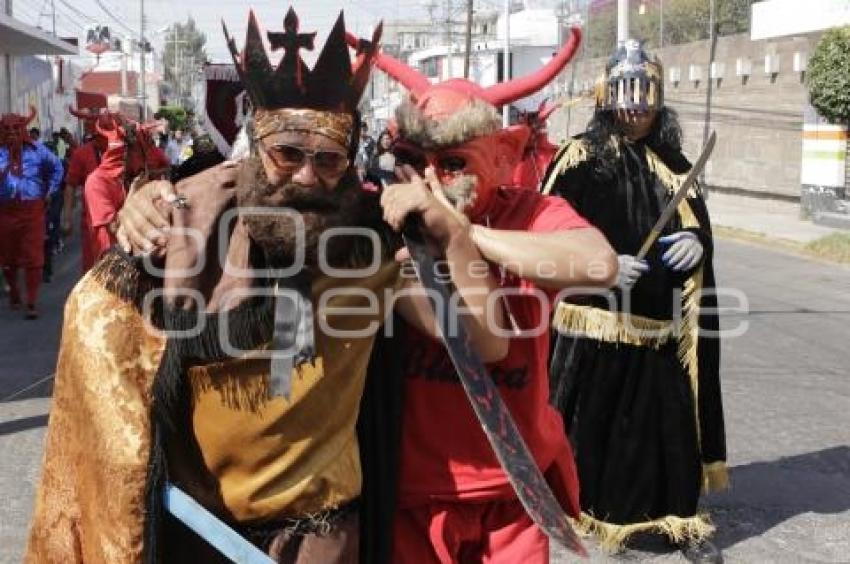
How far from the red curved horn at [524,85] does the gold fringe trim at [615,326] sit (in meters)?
1.90

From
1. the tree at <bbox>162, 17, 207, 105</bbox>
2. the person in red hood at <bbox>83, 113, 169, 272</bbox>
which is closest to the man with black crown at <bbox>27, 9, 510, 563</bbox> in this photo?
the person in red hood at <bbox>83, 113, 169, 272</bbox>

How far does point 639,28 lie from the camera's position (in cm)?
6831

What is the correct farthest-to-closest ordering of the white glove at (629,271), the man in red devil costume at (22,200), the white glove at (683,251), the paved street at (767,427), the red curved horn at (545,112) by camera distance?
1. the man in red devil costume at (22,200)
2. the red curved horn at (545,112)
3. the paved street at (767,427)
4. the white glove at (683,251)
5. the white glove at (629,271)

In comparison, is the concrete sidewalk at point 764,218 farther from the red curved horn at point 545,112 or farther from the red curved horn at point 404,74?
the red curved horn at point 404,74

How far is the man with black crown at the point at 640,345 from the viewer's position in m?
4.87

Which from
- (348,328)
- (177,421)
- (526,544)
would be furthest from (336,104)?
(526,544)

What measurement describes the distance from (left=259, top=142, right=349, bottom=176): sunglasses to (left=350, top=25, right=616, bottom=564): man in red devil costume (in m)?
0.34

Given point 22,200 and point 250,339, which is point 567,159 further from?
point 22,200

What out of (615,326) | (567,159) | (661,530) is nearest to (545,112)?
(567,159)

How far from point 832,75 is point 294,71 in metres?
18.3

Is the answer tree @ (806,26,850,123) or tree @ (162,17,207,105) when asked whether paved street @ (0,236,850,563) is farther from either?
tree @ (162,17,207,105)

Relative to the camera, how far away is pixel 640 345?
5008 millimetres

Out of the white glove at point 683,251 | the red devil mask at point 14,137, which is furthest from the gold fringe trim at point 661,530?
the red devil mask at point 14,137

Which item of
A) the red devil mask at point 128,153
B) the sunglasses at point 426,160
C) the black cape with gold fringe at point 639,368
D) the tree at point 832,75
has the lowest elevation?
the black cape with gold fringe at point 639,368
